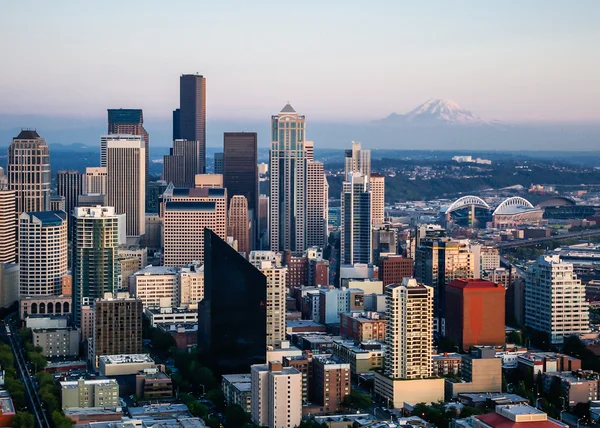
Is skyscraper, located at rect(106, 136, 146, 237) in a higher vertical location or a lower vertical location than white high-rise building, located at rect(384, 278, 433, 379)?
higher

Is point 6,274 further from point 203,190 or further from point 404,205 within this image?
point 404,205

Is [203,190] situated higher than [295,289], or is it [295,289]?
[203,190]

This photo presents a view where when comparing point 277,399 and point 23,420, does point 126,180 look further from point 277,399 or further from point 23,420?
→ point 277,399

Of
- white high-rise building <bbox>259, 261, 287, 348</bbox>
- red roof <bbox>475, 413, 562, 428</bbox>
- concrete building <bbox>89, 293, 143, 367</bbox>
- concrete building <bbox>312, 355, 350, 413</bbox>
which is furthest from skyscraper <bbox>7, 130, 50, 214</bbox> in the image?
red roof <bbox>475, 413, 562, 428</bbox>

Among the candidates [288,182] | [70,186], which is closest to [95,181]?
[70,186]

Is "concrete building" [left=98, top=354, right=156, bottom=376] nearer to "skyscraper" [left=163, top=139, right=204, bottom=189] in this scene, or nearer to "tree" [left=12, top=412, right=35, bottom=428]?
"tree" [left=12, top=412, right=35, bottom=428]

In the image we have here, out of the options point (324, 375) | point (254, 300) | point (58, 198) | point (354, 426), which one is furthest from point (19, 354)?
point (58, 198)
